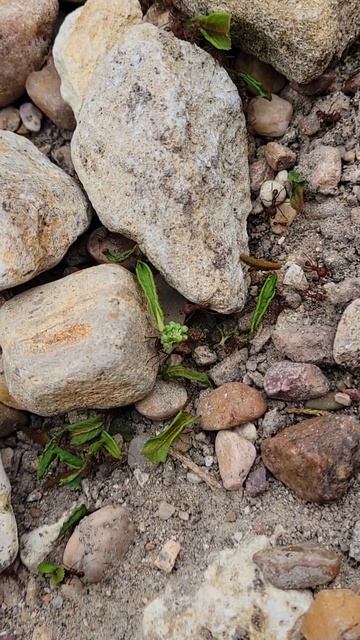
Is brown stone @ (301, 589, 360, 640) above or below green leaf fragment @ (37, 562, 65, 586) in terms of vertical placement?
below

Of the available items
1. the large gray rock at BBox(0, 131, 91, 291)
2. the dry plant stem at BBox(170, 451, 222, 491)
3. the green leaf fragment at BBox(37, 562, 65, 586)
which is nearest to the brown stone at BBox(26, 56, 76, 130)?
the large gray rock at BBox(0, 131, 91, 291)

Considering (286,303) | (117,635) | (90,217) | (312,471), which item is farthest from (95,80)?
(117,635)

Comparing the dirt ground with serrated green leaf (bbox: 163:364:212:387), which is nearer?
the dirt ground

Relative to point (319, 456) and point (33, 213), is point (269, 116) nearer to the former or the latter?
point (33, 213)

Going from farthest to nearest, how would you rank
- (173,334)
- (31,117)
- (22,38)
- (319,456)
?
(31,117), (22,38), (173,334), (319,456)

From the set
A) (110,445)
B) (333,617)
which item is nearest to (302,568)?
(333,617)

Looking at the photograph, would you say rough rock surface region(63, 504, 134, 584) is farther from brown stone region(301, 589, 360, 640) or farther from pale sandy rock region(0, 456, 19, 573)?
brown stone region(301, 589, 360, 640)
